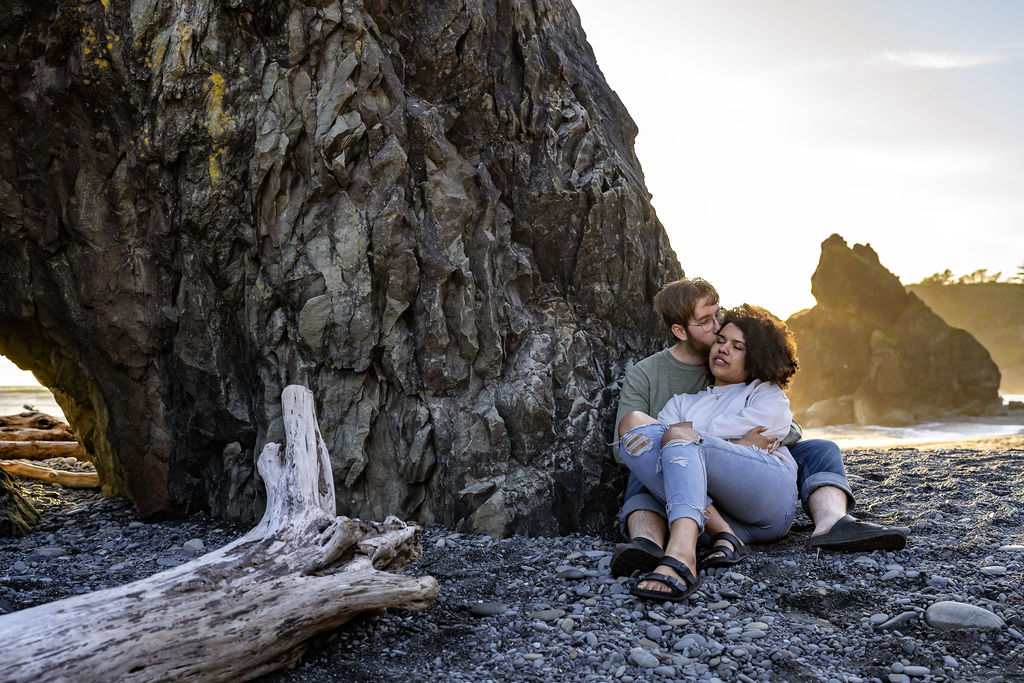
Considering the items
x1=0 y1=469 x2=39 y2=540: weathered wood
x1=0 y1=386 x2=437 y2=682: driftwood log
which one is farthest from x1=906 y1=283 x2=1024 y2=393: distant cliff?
x1=0 y1=386 x2=437 y2=682: driftwood log

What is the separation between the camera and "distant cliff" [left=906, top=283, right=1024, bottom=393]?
6575 cm

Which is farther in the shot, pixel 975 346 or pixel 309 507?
pixel 975 346

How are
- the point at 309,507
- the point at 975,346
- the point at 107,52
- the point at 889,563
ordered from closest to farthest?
the point at 309,507 < the point at 889,563 < the point at 107,52 < the point at 975,346

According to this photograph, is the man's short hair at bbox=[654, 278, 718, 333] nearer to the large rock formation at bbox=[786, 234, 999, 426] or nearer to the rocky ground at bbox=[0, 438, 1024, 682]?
the rocky ground at bbox=[0, 438, 1024, 682]

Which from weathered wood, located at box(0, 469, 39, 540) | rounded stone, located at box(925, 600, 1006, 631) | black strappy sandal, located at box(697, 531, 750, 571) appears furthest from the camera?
weathered wood, located at box(0, 469, 39, 540)

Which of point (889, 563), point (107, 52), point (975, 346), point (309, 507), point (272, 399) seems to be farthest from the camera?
point (975, 346)

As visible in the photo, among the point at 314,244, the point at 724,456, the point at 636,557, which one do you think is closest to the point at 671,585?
the point at 636,557

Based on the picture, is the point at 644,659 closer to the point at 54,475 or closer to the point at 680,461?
the point at 680,461

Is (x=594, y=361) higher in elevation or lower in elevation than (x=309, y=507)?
higher

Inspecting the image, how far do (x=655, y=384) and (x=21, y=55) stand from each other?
5.66 meters

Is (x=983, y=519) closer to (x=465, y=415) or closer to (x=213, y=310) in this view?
(x=465, y=415)

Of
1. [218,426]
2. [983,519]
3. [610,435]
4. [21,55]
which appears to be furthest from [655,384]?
[21,55]

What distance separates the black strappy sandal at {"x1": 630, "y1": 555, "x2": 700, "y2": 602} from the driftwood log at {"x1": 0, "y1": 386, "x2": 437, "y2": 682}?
1.24m

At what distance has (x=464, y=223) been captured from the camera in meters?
6.38
